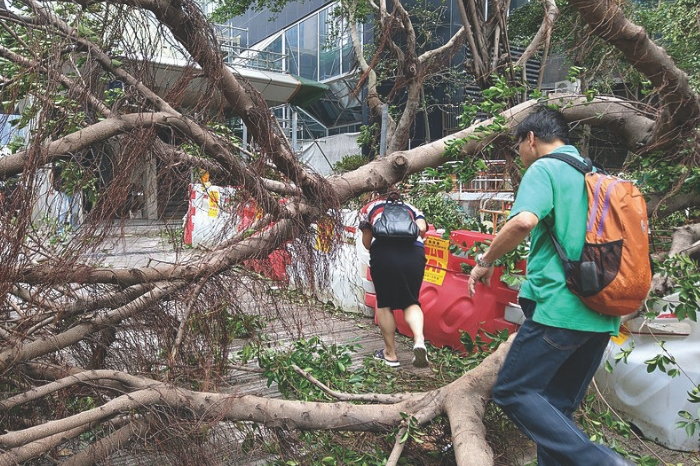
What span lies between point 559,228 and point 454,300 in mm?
2992

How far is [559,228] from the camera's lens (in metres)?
2.29

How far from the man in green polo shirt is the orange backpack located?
0.16ft

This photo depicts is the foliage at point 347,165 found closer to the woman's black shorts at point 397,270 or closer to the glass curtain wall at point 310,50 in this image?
the woman's black shorts at point 397,270

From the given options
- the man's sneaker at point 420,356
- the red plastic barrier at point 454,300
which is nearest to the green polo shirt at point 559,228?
the red plastic barrier at point 454,300

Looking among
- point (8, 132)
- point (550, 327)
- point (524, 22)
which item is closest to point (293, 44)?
point (524, 22)

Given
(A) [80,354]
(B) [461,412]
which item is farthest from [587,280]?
(A) [80,354]

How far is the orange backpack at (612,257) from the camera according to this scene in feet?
7.10

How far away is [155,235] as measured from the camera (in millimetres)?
3389

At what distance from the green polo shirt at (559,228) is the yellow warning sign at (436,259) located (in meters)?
3.11

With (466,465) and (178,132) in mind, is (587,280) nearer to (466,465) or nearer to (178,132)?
(466,465)

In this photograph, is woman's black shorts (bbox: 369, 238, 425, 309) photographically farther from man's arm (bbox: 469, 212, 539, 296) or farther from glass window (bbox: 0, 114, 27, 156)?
glass window (bbox: 0, 114, 27, 156)

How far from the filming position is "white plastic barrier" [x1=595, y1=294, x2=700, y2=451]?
3.33 m

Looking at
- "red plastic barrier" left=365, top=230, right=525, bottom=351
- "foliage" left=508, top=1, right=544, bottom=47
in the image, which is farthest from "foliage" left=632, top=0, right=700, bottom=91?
"red plastic barrier" left=365, top=230, right=525, bottom=351

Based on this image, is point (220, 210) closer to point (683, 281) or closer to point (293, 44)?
point (683, 281)
